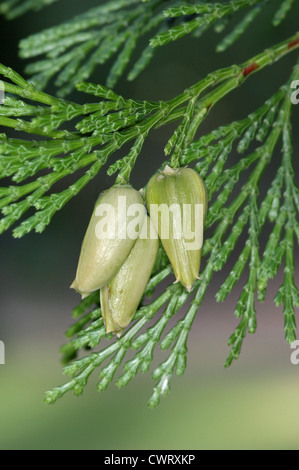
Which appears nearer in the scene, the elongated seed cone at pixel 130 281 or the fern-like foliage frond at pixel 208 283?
the elongated seed cone at pixel 130 281

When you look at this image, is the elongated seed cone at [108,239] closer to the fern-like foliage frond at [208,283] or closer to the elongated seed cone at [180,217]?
the elongated seed cone at [180,217]

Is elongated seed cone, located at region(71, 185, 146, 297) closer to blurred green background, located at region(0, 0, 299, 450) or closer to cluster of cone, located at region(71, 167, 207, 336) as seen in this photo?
cluster of cone, located at region(71, 167, 207, 336)

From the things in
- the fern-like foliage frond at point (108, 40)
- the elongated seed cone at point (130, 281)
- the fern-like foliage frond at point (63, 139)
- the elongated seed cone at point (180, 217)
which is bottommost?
the elongated seed cone at point (130, 281)

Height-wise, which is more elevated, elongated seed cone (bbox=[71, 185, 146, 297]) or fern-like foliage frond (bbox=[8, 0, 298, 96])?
fern-like foliage frond (bbox=[8, 0, 298, 96])

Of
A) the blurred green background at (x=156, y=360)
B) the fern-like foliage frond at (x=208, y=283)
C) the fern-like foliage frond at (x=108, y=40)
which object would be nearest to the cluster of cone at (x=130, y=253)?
the fern-like foliage frond at (x=208, y=283)

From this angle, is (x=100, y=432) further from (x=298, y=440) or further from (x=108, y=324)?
(x=108, y=324)

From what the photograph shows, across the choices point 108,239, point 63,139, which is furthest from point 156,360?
point 108,239

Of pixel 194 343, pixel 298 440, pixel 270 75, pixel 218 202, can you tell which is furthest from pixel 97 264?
pixel 194 343

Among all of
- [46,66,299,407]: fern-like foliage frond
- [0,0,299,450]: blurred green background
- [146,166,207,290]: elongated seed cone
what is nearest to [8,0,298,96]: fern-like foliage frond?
[46,66,299,407]: fern-like foliage frond
